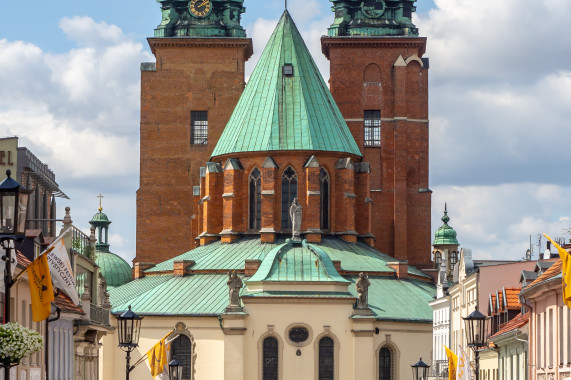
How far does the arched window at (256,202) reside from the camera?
290ft

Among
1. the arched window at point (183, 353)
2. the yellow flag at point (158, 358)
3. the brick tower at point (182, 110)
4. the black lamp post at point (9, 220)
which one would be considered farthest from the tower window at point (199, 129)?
the black lamp post at point (9, 220)

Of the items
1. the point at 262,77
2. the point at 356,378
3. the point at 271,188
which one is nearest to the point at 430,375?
the point at 356,378

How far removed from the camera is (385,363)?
262ft

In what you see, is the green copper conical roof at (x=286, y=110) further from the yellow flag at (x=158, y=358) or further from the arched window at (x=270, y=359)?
the yellow flag at (x=158, y=358)

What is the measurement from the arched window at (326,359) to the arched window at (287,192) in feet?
36.9

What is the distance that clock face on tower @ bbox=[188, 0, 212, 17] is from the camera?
316ft

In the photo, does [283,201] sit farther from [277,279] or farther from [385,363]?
[385,363]

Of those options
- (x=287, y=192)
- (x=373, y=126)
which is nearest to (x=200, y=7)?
(x=373, y=126)

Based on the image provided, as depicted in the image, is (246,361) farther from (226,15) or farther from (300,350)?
(226,15)

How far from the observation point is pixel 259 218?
88.5m

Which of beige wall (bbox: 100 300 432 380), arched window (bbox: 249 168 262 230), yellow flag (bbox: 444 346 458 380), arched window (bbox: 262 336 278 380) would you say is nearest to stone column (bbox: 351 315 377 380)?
beige wall (bbox: 100 300 432 380)

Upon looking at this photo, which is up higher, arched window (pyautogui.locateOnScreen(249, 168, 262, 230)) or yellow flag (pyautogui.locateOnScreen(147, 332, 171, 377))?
arched window (pyautogui.locateOnScreen(249, 168, 262, 230))

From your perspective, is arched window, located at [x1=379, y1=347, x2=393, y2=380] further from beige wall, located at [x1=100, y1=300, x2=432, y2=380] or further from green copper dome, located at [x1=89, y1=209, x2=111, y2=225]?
green copper dome, located at [x1=89, y1=209, x2=111, y2=225]

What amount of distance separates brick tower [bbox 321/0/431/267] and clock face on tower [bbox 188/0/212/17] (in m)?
7.66
